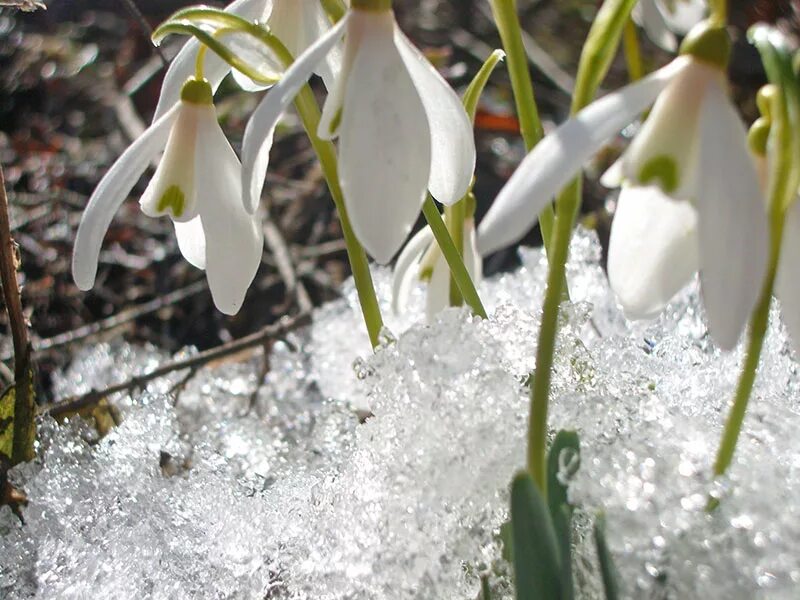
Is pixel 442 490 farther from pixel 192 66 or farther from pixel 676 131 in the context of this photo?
pixel 192 66

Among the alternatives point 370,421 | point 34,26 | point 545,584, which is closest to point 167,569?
point 370,421

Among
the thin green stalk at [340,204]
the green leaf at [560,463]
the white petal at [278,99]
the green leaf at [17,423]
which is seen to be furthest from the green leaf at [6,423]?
the green leaf at [560,463]

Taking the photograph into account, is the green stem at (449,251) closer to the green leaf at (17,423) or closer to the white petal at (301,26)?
the white petal at (301,26)

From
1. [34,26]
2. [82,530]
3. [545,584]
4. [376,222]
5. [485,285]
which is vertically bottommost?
[34,26]

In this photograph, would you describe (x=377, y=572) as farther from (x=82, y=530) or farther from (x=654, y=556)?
(x=82, y=530)

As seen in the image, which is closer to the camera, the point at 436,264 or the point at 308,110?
the point at 308,110

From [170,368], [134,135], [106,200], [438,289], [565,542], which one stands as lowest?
[134,135]

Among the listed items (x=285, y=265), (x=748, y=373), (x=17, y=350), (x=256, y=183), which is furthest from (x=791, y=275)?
(x=285, y=265)
